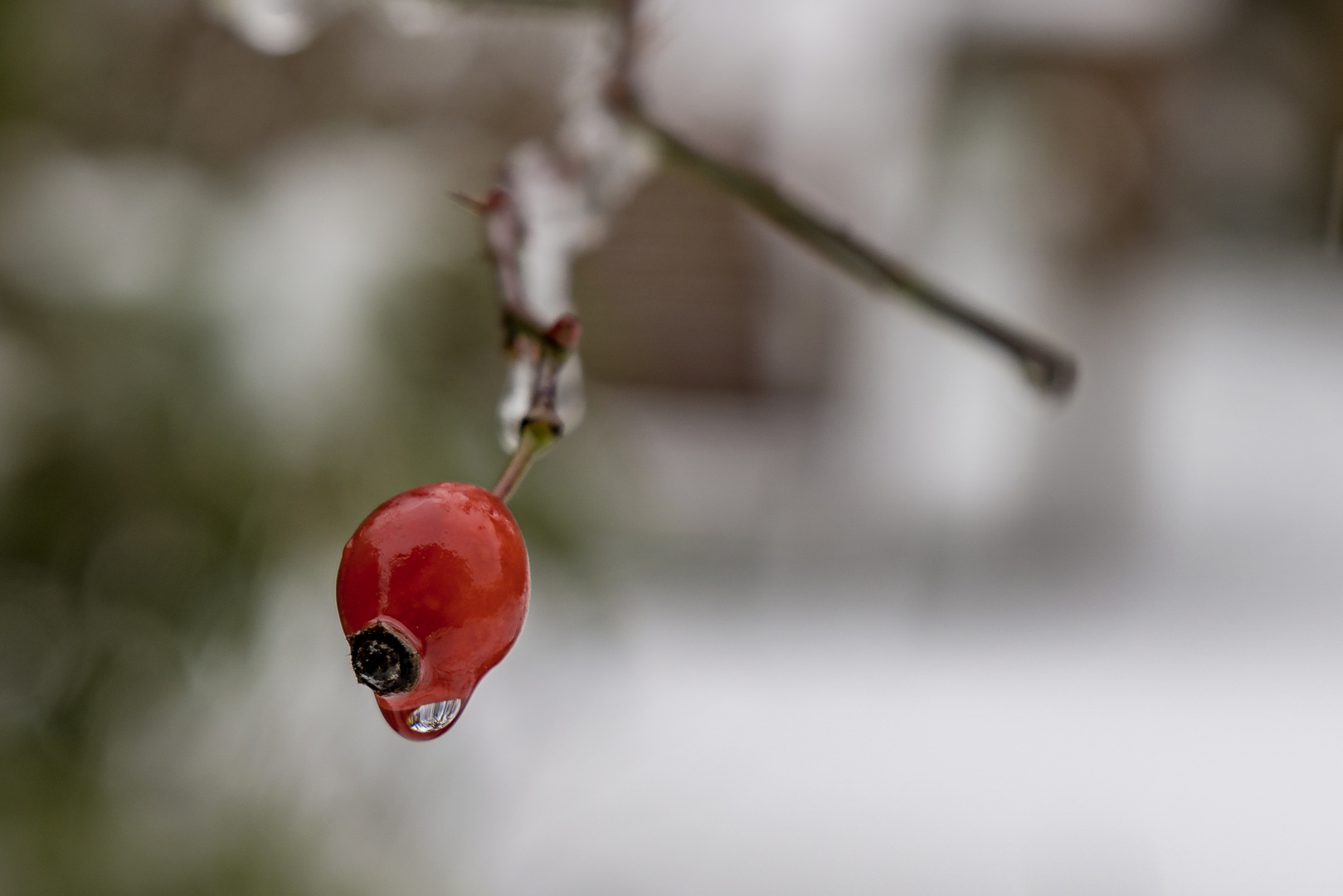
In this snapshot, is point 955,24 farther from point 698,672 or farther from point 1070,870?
point 1070,870

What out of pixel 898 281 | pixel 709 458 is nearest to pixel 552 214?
pixel 898 281

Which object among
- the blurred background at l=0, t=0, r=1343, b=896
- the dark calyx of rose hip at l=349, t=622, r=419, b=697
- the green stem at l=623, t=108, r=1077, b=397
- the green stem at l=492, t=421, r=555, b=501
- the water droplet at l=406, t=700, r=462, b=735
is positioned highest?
the green stem at l=623, t=108, r=1077, b=397

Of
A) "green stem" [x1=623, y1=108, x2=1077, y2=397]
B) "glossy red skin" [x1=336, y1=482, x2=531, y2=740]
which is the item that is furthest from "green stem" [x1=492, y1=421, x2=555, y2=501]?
"green stem" [x1=623, y1=108, x2=1077, y2=397]

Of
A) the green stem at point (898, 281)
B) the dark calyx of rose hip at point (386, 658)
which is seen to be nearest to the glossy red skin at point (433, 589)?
the dark calyx of rose hip at point (386, 658)

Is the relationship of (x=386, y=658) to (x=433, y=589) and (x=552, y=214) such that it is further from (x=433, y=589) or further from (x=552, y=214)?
(x=552, y=214)

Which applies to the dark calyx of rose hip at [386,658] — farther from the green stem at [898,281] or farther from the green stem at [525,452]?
the green stem at [898,281]

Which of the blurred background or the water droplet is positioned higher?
the water droplet

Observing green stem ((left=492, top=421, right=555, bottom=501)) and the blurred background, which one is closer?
green stem ((left=492, top=421, right=555, bottom=501))

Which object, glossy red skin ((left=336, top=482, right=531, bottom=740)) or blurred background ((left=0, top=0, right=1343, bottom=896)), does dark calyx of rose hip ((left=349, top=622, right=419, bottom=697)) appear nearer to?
glossy red skin ((left=336, top=482, right=531, bottom=740))
